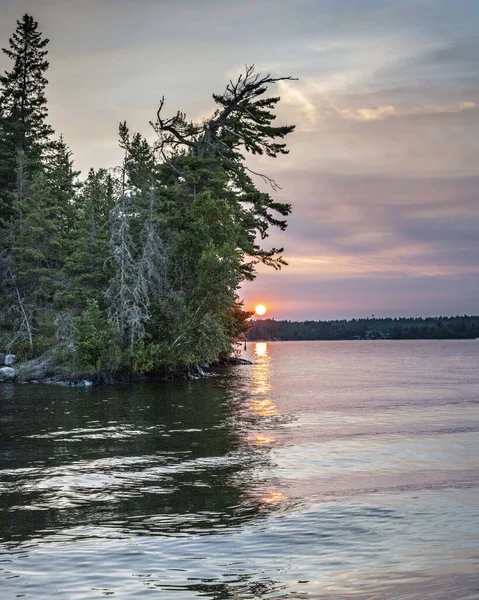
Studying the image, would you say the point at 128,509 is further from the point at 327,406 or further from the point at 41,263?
the point at 41,263

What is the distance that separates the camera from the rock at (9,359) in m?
49.1

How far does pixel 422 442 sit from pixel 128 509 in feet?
35.5

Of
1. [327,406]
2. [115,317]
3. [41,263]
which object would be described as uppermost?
[41,263]

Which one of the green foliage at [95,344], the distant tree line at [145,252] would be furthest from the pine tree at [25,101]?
the green foliage at [95,344]

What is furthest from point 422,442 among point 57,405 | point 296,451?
point 57,405

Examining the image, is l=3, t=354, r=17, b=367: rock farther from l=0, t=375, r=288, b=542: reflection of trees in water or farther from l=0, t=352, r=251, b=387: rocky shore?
l=0, t=375, r=288, b=542: reflection of trees in water

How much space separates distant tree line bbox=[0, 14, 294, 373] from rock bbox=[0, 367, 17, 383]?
394cm

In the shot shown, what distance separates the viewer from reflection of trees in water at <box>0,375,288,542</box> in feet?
38.7

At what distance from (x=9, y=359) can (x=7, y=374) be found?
3719mm

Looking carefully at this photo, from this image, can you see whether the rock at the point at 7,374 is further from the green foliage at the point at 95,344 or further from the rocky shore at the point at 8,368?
the green foliage at the point at 95,344

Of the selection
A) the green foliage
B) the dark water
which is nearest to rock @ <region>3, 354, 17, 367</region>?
the green foliage

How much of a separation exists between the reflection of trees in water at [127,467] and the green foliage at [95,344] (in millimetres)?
10931

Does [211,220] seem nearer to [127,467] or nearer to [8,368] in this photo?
[8,368]

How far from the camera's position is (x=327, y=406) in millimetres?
31109
